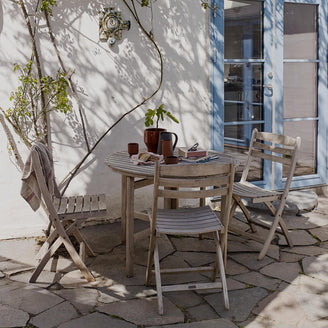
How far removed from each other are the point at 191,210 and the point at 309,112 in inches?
125

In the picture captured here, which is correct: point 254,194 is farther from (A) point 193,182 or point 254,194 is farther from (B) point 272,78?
(B) point 272,78

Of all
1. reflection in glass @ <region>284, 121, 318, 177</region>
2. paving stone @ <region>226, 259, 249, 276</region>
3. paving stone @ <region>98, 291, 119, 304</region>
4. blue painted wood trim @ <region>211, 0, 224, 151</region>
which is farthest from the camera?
reflection in glass @ <region>284, 121, 318, 177</region>

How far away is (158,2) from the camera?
5105mm

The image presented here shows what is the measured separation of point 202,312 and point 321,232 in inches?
82.9

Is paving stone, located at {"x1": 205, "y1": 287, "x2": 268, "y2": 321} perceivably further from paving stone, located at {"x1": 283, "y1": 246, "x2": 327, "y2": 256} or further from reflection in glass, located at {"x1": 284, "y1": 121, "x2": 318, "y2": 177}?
reflection in glass, located at {"x1": 284, "y1": 121, "x2": 318, "y2": 177}

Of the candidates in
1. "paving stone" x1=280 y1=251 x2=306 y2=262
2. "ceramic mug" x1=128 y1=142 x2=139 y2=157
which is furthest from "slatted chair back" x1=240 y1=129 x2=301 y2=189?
"ceramic mug" x1=128 y1=142 x2=139 y2=157

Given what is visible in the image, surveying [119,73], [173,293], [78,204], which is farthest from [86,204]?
[119,73]

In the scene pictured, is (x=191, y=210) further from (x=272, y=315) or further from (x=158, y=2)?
(x=158, y=2)

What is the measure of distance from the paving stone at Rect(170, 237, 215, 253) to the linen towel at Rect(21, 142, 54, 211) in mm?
1407

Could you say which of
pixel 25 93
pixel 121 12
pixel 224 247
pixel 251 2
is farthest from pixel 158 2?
pixel 224 247

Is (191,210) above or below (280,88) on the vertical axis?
below

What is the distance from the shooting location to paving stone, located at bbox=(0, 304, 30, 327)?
10.0 ft

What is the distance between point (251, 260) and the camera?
13.5 ft

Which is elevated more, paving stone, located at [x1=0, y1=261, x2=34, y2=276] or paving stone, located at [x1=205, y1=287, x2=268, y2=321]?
paving stone, located at [x1=0, y1=261, x2=34, y2=276]
